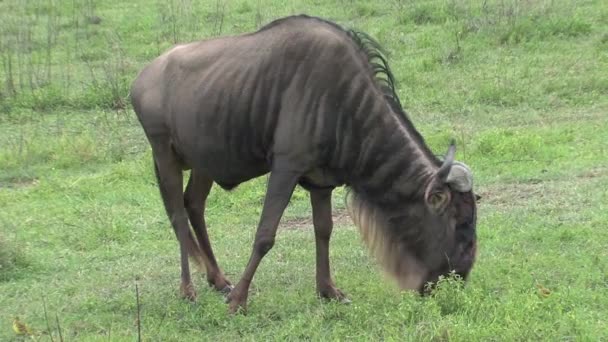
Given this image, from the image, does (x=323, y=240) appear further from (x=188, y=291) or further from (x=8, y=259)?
(x=8, y=259)

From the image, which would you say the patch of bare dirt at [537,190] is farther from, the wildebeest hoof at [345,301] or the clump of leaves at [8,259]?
the clump of leaves at [8,259]

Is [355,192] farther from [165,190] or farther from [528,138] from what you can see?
[528,138]

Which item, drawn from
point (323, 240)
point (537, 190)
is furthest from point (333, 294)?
point (537, 190)

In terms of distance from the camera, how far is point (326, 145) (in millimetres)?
5727

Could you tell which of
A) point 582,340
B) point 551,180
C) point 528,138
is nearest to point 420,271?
point 582,340

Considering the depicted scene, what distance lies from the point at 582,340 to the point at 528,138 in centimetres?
507

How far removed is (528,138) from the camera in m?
9.61

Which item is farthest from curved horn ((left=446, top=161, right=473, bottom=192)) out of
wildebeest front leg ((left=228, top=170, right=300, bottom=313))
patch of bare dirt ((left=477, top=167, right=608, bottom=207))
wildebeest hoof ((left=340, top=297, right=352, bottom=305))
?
patch of bare dirt ((left=477, top=167, right=608, bottom=207))

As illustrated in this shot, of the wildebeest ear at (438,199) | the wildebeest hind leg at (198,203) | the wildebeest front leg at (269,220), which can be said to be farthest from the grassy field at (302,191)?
the wildebeest ear at (438,199)

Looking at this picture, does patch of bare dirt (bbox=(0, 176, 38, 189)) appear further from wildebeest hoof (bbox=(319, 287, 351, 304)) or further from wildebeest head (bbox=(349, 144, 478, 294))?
wildebeest head (bbox=(349, 144, 478, 294))

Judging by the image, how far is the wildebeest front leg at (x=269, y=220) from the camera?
18.9 ft

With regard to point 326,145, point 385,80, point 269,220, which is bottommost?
point 269,220

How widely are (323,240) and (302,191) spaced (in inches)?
116

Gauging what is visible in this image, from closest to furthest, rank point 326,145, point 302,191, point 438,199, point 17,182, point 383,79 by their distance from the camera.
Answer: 1. point 438,199
2. point 326,145
3. point 383,79
4. point 302,191
5. point 17,182
